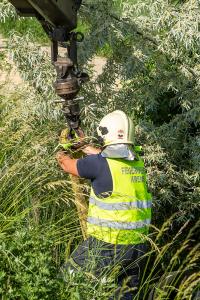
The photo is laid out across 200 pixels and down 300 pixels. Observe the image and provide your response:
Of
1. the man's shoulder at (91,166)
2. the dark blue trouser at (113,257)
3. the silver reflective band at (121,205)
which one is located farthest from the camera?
the man's shoulder at (91,166)

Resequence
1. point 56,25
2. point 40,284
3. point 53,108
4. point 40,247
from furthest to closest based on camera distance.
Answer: point 53,108, point 56,25, point 40,247, point 40,284

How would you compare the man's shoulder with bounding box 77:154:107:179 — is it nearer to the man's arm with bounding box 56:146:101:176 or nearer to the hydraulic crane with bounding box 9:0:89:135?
the man's arm with bounding box 56:146:101:176

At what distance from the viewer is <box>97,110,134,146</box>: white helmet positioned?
440cm

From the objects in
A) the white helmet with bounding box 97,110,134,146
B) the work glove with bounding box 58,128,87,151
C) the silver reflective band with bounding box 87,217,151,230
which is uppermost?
the white helmet with bounding box 97,110,134,146

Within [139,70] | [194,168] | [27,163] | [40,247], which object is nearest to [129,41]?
[139,70]

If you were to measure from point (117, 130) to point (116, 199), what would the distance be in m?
0.49

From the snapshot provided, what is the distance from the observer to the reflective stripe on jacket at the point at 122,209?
4164 millimetres

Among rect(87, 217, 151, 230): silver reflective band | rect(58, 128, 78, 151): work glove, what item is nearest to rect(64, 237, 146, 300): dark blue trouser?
rect(87, 217, 151, 230): silver reflective band

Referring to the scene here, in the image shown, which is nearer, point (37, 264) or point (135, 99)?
point (37, 264)

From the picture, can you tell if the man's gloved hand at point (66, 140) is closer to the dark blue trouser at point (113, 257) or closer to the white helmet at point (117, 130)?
the white helmet at point (117, 130)

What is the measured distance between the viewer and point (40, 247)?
135 inches

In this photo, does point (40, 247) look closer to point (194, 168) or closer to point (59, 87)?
point (59, 87)

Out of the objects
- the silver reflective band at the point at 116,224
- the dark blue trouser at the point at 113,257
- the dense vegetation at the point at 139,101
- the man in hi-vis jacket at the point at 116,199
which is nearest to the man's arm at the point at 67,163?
the man in hi-vis jacket at the point at 116,199

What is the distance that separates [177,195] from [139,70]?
1.26 metres
